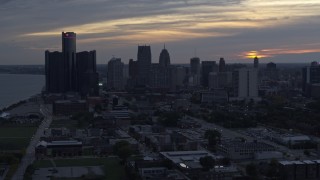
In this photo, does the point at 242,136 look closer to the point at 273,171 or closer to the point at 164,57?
the point at 273,171

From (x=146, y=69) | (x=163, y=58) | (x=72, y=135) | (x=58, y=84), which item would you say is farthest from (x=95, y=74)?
(x=72, y=135)

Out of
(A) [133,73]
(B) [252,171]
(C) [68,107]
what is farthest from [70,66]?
(B) [252,171]

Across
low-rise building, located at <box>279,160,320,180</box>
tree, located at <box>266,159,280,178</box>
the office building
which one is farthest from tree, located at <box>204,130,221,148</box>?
the office building

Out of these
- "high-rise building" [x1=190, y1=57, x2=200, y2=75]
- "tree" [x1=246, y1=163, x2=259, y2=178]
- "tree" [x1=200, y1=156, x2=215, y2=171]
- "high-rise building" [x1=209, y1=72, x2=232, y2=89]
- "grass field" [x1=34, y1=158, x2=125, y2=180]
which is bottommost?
"grass field" [x1=34, y1=158, x2=125, y2=180]

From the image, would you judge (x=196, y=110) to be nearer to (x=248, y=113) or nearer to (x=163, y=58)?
(x=248, y=113)

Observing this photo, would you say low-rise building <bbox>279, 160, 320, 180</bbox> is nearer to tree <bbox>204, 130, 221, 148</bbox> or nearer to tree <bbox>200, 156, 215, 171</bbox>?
tree <bbox>200, 156, 215, 171</bbox>

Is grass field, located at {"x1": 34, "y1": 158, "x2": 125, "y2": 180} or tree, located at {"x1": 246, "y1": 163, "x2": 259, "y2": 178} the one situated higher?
tree, located at {"x1": 246, "y1": 163, "x2": 259, "y2": 178}

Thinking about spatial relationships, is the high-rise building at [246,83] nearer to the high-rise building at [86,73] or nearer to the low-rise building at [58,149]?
the high-rise building at [86,73]
